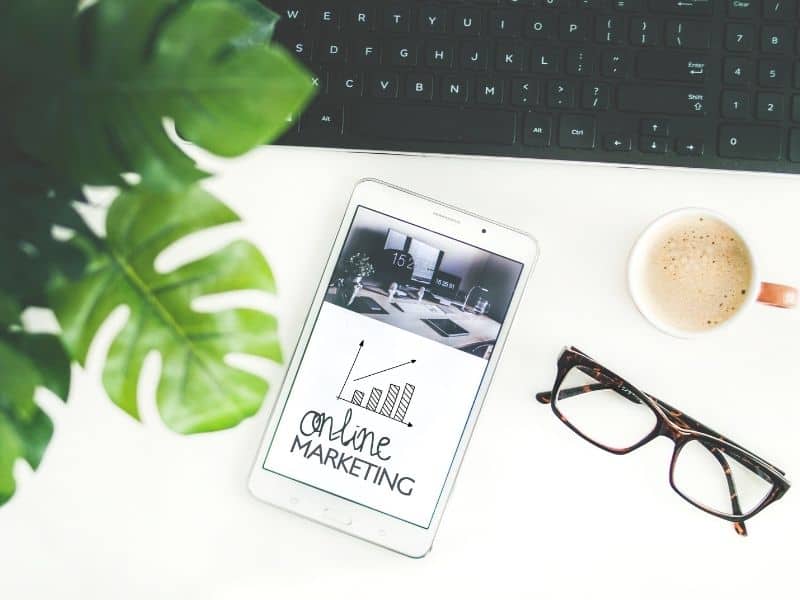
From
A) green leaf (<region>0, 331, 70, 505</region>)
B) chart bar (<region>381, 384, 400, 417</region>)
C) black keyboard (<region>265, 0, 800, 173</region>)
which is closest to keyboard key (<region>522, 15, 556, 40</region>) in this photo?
black keyboard (<region>265, 0, 800, 173</region>)

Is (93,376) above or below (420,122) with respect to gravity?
below

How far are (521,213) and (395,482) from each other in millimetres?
253

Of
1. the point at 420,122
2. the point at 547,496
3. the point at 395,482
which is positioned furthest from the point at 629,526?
the point at 420,122

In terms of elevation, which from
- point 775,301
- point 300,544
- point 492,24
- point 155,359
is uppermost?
point 492,24

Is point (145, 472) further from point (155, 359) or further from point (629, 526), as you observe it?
point (629, 526)

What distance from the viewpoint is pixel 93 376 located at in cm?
61

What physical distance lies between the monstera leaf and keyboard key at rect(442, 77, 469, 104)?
35cm

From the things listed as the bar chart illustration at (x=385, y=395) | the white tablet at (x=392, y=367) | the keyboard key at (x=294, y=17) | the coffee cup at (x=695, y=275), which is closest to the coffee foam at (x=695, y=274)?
the coffee cup at (x=695, y=275)

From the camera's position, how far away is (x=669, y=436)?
0.59 metres

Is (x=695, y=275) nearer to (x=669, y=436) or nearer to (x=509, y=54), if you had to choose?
(x=669, y=436)

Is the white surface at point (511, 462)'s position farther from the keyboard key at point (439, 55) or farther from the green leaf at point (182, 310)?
the green leaf at point (182, 310)

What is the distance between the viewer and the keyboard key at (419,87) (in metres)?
0.58

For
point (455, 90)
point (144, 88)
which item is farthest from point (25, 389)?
point (455, 90)

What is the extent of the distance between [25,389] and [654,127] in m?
0.49
